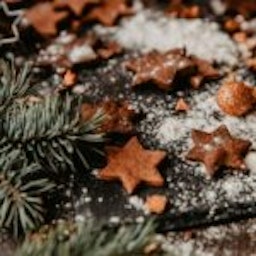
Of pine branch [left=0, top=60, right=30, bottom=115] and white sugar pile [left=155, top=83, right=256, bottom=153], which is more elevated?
pine branch [left=0, top=60, right=30, bottom=115]

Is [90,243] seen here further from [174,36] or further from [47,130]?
[174,36]

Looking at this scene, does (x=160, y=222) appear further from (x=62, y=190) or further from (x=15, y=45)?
(x=15, y=45)

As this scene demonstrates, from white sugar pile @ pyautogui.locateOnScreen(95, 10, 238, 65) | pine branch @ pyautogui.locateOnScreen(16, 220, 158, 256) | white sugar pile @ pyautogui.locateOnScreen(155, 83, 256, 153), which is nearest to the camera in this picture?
pine branch @ pyautogui.locateOnScreen(16, 220, 158, 256)

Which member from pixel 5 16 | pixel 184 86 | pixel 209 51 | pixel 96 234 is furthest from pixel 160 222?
pixel 5 16

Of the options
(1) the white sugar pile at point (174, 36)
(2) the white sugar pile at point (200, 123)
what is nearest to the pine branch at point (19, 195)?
(2) the white sugar pile at point (200, 123)

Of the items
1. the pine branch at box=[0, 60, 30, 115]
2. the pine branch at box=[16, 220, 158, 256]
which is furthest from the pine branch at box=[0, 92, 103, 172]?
the pine branch at box=[16, 220, 158, 256]

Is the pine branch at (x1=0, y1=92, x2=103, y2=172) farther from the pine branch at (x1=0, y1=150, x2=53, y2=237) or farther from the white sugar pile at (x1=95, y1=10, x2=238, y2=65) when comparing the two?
the white sugar pile at (x1=95, y1=10, x2=238, y2=65)
